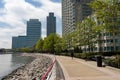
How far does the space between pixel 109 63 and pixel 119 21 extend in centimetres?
514

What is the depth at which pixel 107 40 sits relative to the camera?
339 feet

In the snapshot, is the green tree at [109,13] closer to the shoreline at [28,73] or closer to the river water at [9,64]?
the shoreline at [28,73]

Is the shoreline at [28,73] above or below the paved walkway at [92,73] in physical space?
below

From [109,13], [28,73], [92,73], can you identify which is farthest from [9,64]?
[92,73]

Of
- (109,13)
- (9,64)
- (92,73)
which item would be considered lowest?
(9,64)

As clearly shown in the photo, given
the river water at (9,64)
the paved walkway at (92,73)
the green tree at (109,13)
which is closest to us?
the paved walkway at (92,73)

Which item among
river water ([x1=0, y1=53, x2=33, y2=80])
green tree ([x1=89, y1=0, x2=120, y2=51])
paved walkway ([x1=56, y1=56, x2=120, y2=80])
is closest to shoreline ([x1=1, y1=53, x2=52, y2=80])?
river water ([x1=0, y1=53, x2=33, y2=80])

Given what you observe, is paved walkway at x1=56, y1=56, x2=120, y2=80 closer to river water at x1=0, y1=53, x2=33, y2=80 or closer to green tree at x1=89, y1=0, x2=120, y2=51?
green tree at x1=89, y1=0, x2=120, y2=51

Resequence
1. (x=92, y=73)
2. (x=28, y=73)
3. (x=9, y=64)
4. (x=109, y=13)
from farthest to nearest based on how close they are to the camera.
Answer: (x=9, y=64) < (x=28, y=73) < (x=109, y=13) < (x=92, y=73)

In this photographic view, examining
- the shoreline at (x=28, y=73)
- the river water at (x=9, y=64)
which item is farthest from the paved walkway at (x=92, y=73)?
the river water at (x=9, y=64)

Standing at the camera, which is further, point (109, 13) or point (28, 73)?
point (28, 73)

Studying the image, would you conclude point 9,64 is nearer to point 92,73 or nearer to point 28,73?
point 28,73

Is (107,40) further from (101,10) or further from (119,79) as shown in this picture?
(119,79)

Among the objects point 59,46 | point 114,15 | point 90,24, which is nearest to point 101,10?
point 114,15
